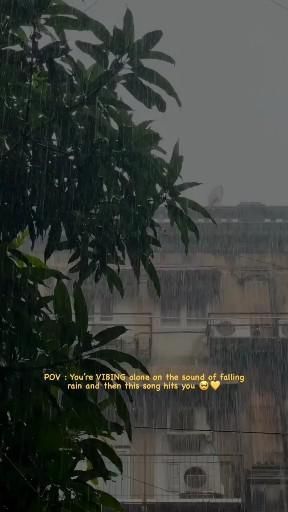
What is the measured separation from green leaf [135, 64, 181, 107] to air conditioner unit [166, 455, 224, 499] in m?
4.08

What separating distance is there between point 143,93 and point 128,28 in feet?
0.51

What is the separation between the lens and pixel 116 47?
4.94 feet

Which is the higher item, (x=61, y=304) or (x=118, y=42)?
(x=118, y=42)

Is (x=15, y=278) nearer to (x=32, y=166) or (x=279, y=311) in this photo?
(x=32, y=166)

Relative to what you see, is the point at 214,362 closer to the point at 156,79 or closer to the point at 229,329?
the point at 229,329

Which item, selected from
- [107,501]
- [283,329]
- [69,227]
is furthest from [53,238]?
[283,329]

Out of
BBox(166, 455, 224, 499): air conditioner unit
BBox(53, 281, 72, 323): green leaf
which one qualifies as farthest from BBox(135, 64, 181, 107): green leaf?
BBox(166, 455, 224, 499): air conditioner unit

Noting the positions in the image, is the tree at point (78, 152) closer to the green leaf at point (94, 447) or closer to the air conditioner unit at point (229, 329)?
the green leaf at point (94, 447)

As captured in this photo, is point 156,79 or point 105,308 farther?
point 105,308

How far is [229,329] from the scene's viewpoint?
19.2ft

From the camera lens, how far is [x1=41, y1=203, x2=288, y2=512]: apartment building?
16.9 feet

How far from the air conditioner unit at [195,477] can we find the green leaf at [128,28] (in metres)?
4.20

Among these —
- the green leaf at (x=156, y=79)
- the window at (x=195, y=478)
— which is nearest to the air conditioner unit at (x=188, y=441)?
the window at (x=195, y=478)

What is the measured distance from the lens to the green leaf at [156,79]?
1.54 metres
